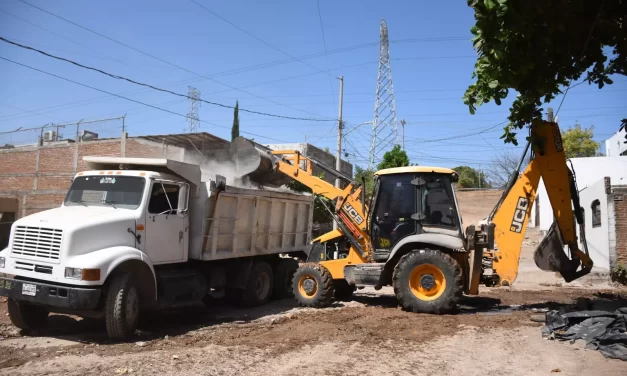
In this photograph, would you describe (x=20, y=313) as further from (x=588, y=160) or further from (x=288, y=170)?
(x=588, y=160)

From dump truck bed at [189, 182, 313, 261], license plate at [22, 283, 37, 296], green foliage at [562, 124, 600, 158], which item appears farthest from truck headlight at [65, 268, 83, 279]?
green foliage at [562, 124, 600, 158]

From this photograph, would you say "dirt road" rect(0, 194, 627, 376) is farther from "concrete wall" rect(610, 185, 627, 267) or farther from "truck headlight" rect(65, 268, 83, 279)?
"concrete wall" rect(610, 185, 627, 267)

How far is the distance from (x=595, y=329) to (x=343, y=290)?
217 inches

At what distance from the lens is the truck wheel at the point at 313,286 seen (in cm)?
949

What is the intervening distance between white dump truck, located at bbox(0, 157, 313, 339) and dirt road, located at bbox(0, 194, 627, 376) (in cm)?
51

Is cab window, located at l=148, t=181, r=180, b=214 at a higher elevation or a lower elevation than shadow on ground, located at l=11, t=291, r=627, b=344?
higher

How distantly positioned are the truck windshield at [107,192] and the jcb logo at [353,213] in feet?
13.6

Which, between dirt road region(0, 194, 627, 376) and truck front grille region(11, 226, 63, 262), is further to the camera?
truck front grille region(11, 226, 63, 262)

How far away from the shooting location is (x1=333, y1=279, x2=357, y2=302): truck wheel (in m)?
10.7

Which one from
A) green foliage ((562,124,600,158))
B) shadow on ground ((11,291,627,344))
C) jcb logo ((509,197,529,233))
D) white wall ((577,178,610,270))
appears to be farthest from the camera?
green foliage ((562,124,600,158))

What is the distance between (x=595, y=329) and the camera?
6.22m

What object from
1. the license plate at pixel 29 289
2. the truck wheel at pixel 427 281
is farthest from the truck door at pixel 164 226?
the truck wheel at pixel 427 281

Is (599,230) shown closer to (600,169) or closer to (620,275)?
(620,275)

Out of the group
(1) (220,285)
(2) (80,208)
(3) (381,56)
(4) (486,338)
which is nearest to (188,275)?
(1) (220,285)
